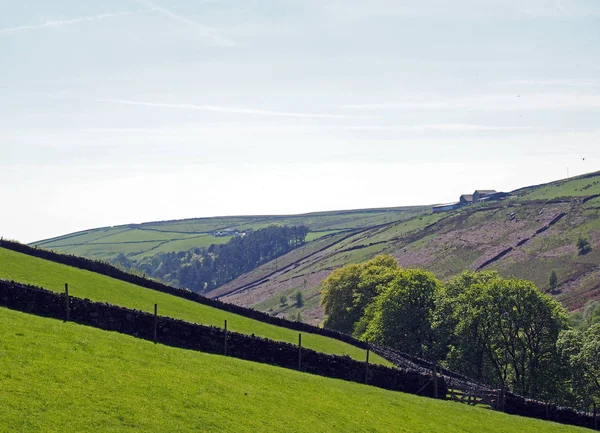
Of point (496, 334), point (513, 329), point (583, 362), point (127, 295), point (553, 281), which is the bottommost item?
point (583, 362)

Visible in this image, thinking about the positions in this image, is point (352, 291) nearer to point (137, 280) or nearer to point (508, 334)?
point (508, 334)

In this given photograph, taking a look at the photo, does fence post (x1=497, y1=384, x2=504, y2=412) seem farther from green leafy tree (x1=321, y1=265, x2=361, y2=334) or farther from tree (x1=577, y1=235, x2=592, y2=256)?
tree (x1=577, y1=235, x2=592, y2=256)

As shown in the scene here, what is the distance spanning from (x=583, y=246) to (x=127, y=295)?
14513 cm

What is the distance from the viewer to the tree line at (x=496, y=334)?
60.5 m

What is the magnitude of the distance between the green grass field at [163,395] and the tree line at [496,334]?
2709cm

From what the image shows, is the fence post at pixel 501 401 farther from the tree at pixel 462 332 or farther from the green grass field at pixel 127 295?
the tree at pixel 462 332

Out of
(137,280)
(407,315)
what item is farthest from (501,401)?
(137,280)

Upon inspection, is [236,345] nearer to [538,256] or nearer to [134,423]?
[134,423]

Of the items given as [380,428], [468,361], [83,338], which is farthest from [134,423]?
[468,361]

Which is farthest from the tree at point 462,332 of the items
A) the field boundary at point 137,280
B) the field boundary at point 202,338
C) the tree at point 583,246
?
the tree at point 583,246

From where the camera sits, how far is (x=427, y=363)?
201ft

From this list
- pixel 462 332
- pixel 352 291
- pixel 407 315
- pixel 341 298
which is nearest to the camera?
pixel 462 332

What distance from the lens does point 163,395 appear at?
23.8 m

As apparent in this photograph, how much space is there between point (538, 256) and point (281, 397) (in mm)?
160323
